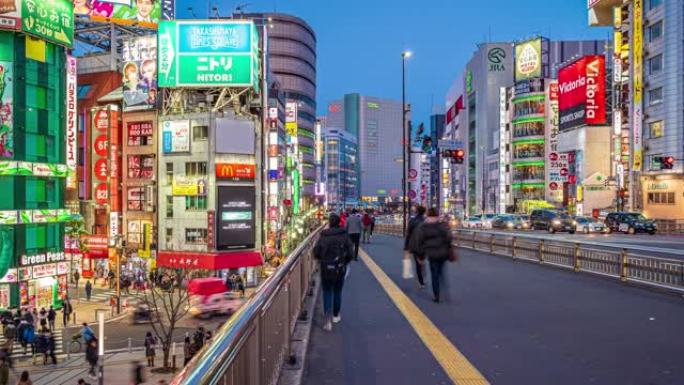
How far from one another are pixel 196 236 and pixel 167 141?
344 inches

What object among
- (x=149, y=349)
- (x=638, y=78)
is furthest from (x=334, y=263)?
(x=638, y=78)

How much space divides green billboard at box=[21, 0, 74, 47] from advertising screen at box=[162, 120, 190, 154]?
36.8 ft

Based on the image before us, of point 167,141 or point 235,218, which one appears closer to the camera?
point 235,218

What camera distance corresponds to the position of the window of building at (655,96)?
55969 millimetres

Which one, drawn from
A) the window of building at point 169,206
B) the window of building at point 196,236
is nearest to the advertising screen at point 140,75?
the window of building at point 169,206

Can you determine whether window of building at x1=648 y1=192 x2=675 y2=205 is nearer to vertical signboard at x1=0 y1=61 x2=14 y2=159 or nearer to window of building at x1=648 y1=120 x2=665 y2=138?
window of building at x1=648 y1=120 x2=665 y2=138

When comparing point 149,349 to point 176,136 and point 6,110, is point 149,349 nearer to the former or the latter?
point 6,110

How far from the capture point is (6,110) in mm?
38875

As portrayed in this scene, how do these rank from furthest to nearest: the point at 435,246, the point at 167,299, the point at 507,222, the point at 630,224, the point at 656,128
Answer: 1. the point at 656,128
2. the point at 507,222
3. the point at 167,299
4. the point at 630,224
5. the point at 435,246

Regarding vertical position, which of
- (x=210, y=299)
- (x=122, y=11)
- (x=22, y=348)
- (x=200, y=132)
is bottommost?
(x=22, y=348)

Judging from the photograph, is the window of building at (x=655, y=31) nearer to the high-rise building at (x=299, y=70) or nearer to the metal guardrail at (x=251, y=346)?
the metal guardrail at (x=251, y=346)

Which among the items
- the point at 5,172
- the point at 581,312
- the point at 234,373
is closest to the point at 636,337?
the point at 581,312

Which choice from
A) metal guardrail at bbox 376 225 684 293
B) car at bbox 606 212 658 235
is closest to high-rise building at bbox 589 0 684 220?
car at bbox 606 212 658 235

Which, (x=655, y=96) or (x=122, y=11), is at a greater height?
(x=122, y=11)
